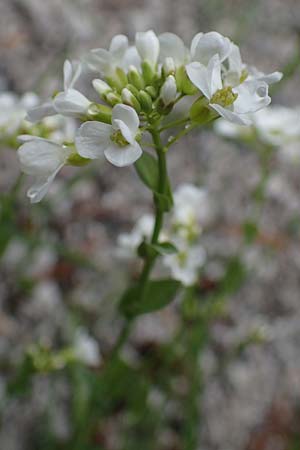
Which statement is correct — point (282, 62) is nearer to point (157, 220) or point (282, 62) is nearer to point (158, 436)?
point (158, 436)

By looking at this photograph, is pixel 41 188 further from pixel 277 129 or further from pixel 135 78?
pixel 277 129

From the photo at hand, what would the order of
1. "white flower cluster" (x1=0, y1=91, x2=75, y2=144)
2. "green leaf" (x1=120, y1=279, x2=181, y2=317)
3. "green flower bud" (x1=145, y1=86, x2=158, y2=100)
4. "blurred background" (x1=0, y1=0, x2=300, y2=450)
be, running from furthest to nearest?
"blurred background" (x1=0, y1=0, x2=300, y2=450), "white flower cluster" (x1=0, y1=91, x2=75, y2=144), "green leaf" (x1=120, y1=279, x2=181, y2=317), "green flower bud" (x1=145, y1=86, x2=158, y2=100)

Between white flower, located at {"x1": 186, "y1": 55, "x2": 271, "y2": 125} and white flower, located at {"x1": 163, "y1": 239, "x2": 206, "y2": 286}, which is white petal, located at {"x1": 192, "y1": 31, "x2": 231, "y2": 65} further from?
white flower, located at {"x1": 163, "y1": 239, "x2": 206, "y2": 286}

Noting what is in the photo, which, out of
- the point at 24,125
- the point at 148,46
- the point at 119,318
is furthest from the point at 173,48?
the point at 119,318

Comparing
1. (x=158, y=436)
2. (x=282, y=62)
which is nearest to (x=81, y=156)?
(x=158, y=436)

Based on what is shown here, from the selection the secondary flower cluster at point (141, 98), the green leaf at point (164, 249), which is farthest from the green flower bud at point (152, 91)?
the green leaf at point (164, 249)

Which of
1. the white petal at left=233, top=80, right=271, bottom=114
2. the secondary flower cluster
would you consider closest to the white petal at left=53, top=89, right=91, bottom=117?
the secondary flower cluster

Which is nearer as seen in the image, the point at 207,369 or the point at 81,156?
the point at 81,156
